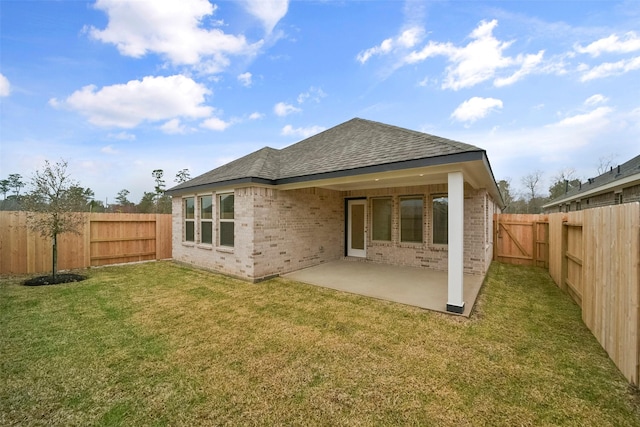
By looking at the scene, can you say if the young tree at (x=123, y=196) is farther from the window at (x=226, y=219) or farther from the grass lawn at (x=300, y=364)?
the grass lawn at (x=300, y=364)

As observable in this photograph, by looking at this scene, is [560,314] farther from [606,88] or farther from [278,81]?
[278,81]

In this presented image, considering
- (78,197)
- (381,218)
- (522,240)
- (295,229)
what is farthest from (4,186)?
(522,240)

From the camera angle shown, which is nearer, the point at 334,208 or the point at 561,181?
the point at 334,208

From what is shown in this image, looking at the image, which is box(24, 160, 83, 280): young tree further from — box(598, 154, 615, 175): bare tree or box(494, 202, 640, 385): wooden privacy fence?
box(598, 154, 615, 175): bare tree

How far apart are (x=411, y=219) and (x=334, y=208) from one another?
2.89 m

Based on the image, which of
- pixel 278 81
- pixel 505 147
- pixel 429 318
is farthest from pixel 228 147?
pixel 505 147

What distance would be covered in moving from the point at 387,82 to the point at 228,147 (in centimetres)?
1013

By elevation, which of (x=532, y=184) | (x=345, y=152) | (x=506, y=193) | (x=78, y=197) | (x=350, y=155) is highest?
(x=532, y=184)

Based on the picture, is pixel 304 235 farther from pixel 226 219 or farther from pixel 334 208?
pixel 226 219

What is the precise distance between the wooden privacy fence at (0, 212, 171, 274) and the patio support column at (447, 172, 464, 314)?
11388 mm

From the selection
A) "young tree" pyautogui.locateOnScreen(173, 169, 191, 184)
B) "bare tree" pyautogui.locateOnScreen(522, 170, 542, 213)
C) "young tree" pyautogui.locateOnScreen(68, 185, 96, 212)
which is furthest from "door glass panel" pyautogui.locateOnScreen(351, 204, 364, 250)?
"bare tree" pyautogui.locateOnScreen(522, 170, 542, 213)

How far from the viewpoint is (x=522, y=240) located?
10.4 meters

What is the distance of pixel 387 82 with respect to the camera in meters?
12.0

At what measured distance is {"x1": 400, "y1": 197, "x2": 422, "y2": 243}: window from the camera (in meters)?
8.88
